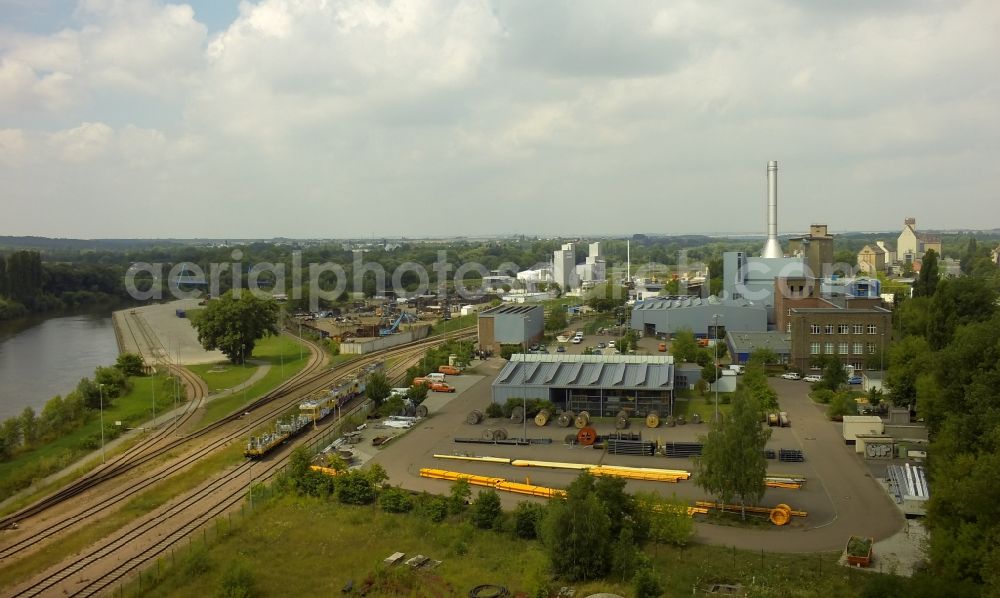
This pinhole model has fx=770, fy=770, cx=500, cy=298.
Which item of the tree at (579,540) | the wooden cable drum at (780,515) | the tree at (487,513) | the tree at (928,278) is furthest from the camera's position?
the tree at (928,278)

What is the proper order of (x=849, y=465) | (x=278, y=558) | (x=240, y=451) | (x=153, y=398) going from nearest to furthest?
(x=278, y=558) < (x=849, y=465) < (x=240, y=451) < (x=153, y=398)

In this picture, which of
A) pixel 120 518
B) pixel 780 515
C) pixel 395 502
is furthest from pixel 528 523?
pixel 120 518

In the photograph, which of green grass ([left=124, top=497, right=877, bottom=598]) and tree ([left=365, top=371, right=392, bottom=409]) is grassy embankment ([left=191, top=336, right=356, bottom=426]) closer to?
tree ([left=365, top=371, right=392, bottom=409])

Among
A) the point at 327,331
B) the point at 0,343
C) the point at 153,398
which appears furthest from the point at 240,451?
the point at 0,343

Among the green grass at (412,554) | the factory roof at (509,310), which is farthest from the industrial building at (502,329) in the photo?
the green grass at (412,554)

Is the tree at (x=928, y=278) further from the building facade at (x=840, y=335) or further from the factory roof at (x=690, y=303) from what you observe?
the building facade at (x=840, y=335)

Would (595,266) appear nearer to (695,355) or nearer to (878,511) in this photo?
(695,355)
